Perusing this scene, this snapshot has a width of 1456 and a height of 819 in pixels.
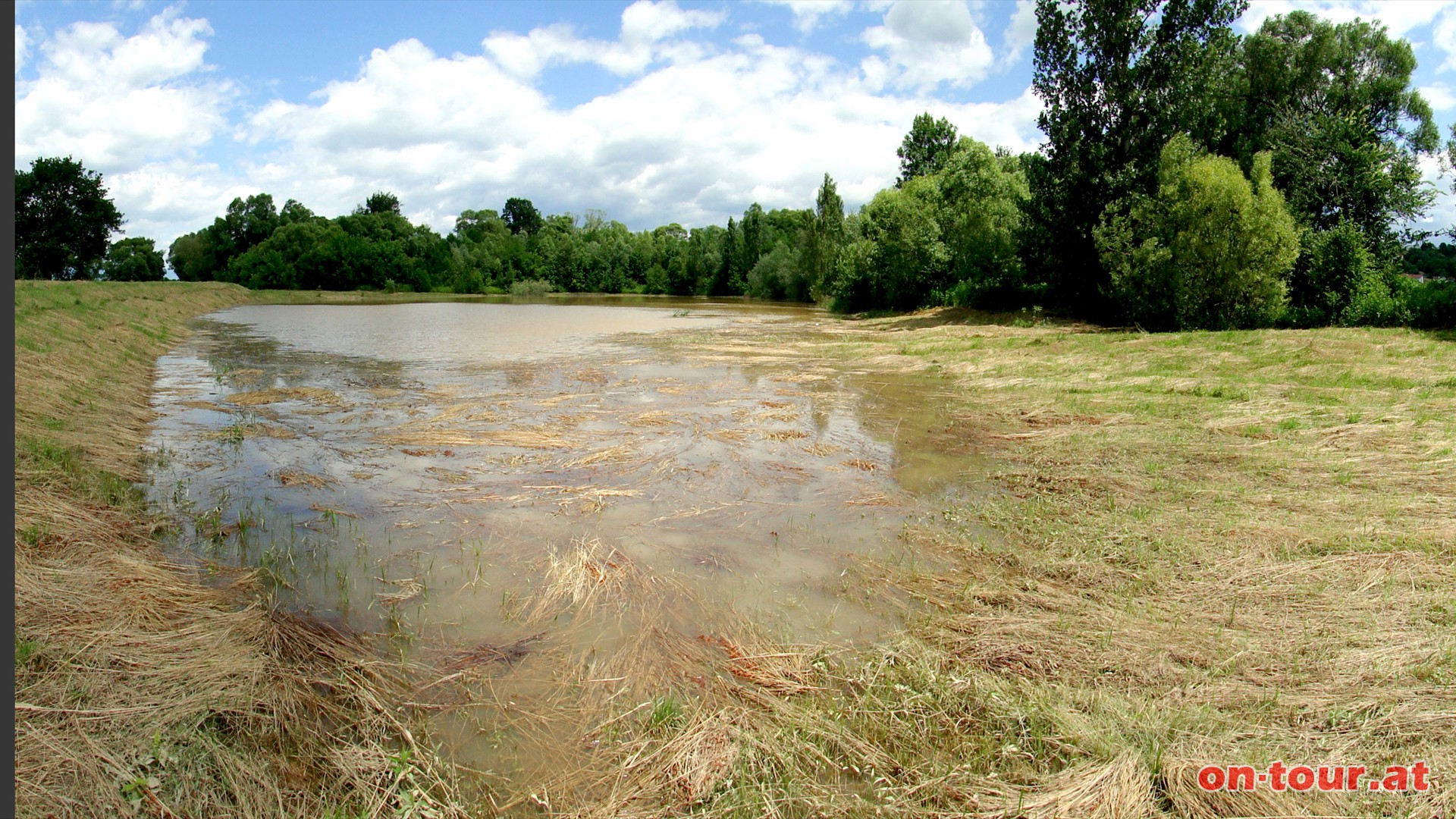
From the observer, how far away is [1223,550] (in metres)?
5.72

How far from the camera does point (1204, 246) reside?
21.5 metres

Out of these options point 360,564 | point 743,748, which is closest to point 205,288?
point 360,564

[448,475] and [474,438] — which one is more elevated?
[474,438]

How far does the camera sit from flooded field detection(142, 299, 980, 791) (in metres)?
4.35

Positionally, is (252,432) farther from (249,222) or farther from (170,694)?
(249,222)

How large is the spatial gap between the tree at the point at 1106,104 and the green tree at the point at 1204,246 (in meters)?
2.00

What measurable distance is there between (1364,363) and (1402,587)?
12025 millimetres

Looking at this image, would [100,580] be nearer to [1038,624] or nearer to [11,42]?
[11,42]

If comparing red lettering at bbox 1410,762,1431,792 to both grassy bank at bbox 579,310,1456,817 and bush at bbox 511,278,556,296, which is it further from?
bush at bbox 511,278,556,296

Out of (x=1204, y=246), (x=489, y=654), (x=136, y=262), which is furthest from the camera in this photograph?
(x=136, y=262)

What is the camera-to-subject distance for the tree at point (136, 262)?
7822 cm

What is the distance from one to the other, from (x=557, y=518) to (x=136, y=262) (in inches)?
3976

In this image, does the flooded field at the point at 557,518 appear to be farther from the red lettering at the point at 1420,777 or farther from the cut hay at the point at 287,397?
the red lettering at the point at 1420,777

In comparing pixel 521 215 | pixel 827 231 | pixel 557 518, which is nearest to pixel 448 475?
pixel 557 518
